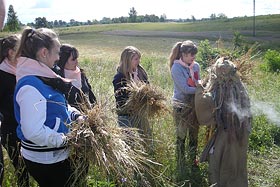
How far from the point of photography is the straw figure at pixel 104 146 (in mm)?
2387

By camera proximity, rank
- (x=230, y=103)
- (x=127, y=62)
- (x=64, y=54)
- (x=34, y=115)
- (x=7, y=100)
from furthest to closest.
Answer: (x=127, y=62) → (x=64, y=54) → (x=230, y=103) → (x=7, y=100) → (x=34, y=115)

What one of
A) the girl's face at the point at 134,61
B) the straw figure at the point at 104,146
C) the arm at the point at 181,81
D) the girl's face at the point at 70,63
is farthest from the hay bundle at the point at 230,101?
the girl's face at the point at 70,63

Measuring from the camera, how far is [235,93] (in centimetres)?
354

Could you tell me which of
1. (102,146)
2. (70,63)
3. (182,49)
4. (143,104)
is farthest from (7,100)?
(182,49)

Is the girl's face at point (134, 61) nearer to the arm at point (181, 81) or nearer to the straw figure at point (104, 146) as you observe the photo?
the arm at point (181, 81)

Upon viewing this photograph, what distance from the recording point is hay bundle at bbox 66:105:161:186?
2.39 m

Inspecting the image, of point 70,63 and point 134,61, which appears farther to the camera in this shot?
point 134,61

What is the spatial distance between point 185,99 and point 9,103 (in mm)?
1959

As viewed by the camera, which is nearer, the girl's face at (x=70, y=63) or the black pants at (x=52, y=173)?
the black pants at (x=52, y=173)

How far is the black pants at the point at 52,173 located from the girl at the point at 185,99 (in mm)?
1773

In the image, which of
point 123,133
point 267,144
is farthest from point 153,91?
point 267,144

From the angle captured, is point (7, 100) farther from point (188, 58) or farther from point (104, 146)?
point (188, 58)

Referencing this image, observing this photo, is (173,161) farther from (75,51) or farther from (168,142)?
(75,51)

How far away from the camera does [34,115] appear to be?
7.16 ft
